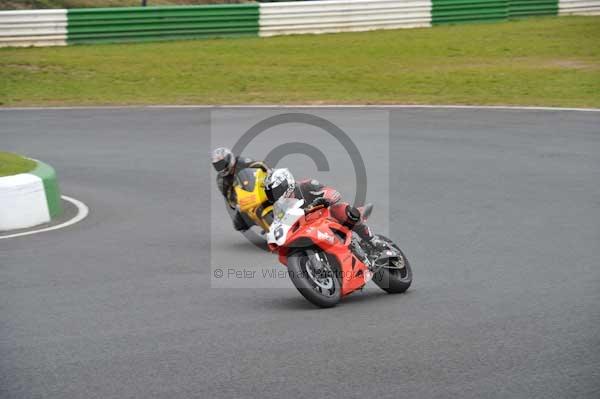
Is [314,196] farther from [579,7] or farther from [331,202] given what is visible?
[579,7]

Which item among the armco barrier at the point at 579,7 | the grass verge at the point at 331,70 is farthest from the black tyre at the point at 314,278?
the armco barrier at the point at 579,7

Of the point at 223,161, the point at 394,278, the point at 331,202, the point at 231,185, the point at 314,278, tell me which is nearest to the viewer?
the point at 314,278

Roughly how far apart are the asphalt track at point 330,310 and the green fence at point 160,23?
13.2 m

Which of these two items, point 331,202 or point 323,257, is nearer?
point 323,257

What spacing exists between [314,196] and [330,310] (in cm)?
106

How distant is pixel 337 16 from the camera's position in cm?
2988

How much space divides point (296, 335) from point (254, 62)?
19.7 metres

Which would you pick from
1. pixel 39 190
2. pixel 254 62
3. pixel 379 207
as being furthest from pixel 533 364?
pixel 254 62

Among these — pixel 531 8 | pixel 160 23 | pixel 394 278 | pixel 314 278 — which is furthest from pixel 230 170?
pixel 531 8

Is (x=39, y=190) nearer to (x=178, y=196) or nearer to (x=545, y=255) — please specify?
(x=178, y=196)

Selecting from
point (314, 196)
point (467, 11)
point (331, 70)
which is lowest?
point (314, 196)

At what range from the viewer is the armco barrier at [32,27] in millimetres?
27244

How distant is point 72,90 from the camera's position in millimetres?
23922

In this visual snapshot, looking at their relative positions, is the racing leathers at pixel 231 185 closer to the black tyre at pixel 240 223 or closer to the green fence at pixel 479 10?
the black tyre at pixel 240 223
